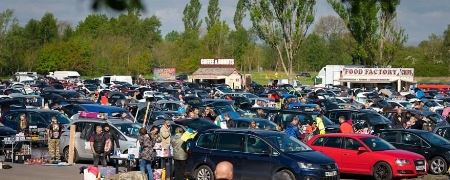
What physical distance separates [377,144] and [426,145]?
212 centimetres

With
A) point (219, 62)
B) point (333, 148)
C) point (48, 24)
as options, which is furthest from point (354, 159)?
point (219, 62)

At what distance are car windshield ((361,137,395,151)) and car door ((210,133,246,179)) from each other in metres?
4.33

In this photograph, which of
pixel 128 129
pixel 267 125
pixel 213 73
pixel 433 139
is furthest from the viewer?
pixel 213 73

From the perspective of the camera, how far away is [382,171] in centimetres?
1966

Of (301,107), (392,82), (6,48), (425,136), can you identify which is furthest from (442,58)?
(425,136)

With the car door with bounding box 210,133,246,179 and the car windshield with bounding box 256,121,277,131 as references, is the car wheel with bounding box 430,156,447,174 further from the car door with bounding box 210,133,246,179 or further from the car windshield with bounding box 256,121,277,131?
the car door with bounding box 210,133,246,179

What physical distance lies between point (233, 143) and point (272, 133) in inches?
39.9

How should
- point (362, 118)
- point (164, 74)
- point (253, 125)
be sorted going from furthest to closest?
point (164, 74)
point (362, 118)
point (253, 125)

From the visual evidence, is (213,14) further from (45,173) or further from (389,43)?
(45,173)

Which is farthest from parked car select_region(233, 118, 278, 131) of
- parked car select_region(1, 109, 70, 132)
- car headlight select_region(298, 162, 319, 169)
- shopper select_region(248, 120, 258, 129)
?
car headlight select_region(298, 162, 319, 169)

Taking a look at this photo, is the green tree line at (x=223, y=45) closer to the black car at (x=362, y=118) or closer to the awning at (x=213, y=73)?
the awning at (x=213, y=73)

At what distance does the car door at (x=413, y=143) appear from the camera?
21.5 m

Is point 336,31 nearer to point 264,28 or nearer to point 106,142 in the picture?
point 264,28

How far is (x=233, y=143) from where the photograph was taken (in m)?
17.8
